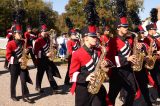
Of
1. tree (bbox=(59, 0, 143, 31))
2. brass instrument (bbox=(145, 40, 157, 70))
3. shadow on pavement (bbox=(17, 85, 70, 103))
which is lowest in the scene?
shadow on pavement (bbox=(17, 85, 70, 103))

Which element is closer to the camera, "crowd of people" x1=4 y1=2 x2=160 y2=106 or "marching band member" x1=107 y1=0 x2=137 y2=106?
"crowd of people" x1=4 y1=2 x2=160 y2=106

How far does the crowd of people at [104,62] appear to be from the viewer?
6.40m

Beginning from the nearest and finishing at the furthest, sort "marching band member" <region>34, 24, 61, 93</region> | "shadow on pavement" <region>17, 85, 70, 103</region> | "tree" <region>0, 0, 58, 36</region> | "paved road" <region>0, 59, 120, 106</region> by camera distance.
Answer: "paved road" <region>0, 59, 120, 106</region>, "shadow on pavement" <region>17, 85, 70, 103</region>, "marching band member" <region>34, 24, 61, 93</region>, "tree" <region>0, 0, 58, 36</region>

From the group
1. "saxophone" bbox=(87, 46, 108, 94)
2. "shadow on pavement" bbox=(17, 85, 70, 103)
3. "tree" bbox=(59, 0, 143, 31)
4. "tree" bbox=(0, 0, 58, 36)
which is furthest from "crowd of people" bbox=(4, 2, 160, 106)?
"tree" bbox=(0, 0, 58, 36)

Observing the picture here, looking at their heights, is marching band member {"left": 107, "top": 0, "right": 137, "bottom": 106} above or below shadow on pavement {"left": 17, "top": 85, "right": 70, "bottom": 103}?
above

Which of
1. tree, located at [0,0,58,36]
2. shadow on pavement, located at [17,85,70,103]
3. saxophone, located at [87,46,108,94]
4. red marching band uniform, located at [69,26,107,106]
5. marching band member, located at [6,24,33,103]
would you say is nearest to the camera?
saxophone, located at [87,46,108,94]

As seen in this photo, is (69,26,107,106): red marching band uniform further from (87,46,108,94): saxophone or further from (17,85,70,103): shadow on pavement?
(17,85,70,103): shadow on pavement

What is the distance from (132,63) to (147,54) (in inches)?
64.2

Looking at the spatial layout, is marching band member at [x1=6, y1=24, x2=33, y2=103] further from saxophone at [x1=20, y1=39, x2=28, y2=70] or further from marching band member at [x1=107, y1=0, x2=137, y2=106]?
marching band member at [x1=107, y1=0, x2=137, y2=106]

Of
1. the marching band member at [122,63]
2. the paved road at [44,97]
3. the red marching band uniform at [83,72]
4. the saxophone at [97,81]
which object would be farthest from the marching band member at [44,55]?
the saxophone at [97,81]

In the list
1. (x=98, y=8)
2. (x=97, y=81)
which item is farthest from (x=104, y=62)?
(x=98, y=8)

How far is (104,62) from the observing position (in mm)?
6258

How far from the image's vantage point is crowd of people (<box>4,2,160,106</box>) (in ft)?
21.0

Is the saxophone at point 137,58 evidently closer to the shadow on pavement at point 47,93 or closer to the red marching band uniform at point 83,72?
the red marching band uniform at point 83,72
